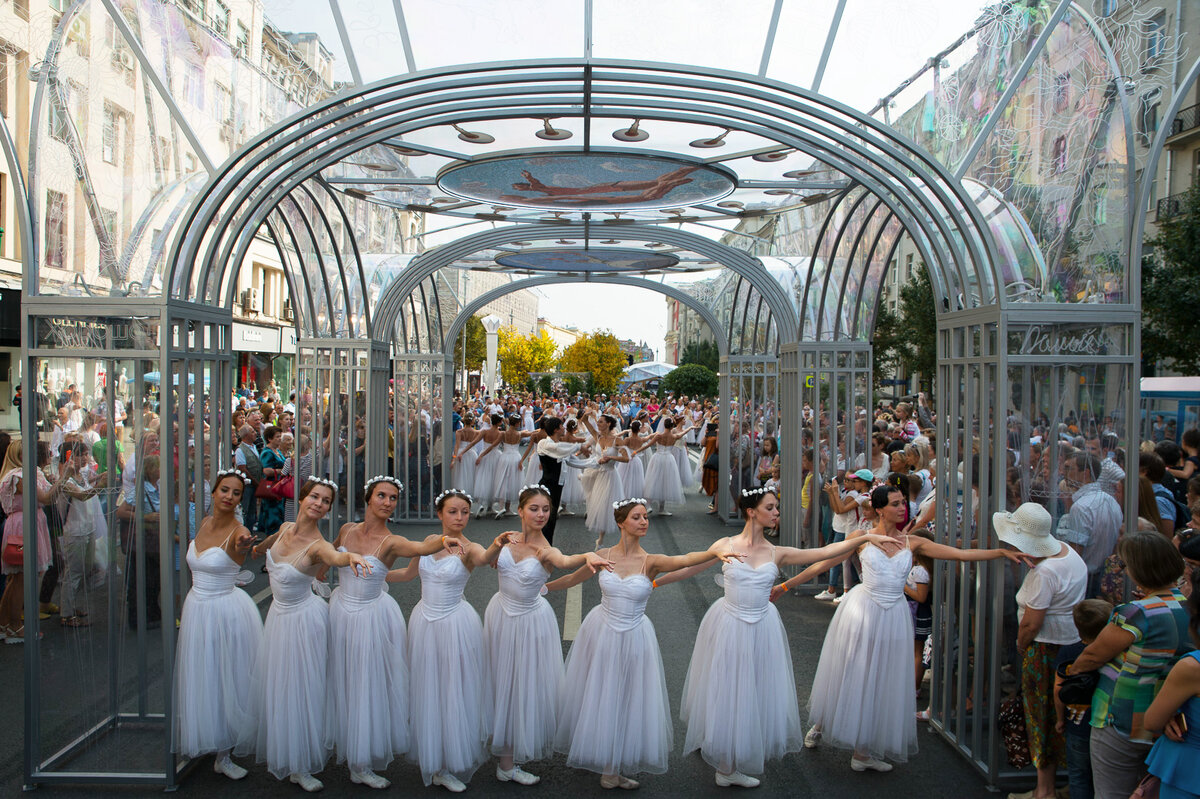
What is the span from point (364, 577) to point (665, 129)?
3.94 m

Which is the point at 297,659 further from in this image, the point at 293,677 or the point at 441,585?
the point at 441,585

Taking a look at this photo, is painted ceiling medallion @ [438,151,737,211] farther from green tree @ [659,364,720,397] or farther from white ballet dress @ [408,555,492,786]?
green tree @ [659,364,720,397]

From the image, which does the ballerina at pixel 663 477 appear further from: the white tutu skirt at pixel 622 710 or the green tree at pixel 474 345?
the green tree at pixel 474 345

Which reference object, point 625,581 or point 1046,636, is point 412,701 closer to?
point 625,581

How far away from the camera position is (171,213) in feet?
17.5

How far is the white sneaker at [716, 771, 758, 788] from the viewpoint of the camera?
5012 mm

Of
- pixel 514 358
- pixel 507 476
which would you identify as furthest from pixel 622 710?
pixel 514 358

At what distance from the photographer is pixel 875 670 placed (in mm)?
5176

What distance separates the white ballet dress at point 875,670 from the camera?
5164 millimetres

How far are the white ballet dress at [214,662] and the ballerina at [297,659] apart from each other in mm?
109

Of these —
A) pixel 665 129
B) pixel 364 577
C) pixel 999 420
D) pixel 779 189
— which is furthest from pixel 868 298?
pixel 364 577

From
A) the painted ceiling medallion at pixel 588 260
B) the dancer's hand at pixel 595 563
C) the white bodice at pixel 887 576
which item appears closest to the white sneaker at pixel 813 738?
the white bodice at pixel 887 576

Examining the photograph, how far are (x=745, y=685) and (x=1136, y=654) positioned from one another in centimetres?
194

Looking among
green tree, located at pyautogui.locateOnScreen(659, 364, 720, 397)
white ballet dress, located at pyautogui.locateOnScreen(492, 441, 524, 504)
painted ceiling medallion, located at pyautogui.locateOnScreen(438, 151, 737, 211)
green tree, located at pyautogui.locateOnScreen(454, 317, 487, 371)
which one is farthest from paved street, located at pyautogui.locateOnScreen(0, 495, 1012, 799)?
green tree, located at pyautogui.locateOnScreen(454, 317, 487, 371)
